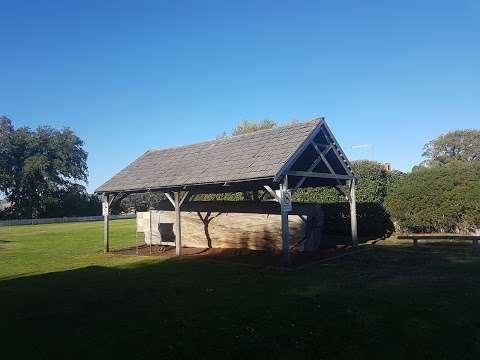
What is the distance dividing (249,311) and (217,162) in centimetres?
857

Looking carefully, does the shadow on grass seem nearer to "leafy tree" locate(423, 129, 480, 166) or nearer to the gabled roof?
the gabled roof

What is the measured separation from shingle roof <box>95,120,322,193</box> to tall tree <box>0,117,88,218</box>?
55.1 meters

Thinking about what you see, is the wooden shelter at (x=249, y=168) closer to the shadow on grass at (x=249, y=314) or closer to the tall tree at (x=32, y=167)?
the shadow on grass at (x=249, y=314)

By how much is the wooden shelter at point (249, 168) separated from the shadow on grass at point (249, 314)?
3.06m

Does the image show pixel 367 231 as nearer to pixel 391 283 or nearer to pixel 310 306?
pixel 391 283

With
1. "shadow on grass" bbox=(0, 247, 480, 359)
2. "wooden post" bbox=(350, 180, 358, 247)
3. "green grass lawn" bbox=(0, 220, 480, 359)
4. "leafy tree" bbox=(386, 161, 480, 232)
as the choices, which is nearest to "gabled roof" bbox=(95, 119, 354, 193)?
"wooden post" bbox=(350, 180, 358, 247)

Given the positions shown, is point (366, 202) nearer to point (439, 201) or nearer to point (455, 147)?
point (439, 201)

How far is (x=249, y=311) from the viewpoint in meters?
7.48

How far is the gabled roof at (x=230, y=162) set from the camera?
43.4 feet

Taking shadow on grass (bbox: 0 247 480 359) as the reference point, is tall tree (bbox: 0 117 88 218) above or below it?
above

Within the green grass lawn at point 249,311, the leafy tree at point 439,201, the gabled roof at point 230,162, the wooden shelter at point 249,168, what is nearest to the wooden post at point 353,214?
the wooden shelter at point 249,168

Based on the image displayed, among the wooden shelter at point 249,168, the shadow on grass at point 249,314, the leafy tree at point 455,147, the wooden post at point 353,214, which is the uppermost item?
the leafy tree at point 455,147

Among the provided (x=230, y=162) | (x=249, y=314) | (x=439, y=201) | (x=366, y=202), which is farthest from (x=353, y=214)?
(x=249, y=314)

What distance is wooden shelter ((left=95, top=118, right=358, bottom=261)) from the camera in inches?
512
